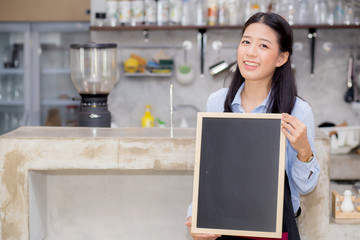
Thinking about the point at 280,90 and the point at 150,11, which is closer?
the point at 280,90

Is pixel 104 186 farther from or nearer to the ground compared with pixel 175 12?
nearer to the ground

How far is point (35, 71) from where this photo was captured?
4.56 meters

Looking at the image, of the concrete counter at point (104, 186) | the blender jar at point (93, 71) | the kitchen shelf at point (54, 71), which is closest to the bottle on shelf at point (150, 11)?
the kitchen shelf at point (54, 71)

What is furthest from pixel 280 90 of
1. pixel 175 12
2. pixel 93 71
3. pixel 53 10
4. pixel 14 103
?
pixel 14 103

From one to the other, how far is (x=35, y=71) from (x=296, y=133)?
3623 millimetres

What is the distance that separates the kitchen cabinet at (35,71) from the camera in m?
4.55

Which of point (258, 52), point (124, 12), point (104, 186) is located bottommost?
point (104, 186)

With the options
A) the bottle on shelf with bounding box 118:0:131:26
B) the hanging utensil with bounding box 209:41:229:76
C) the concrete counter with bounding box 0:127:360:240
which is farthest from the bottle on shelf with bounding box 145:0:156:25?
the concrete counter with bounding box 0:127:360:240

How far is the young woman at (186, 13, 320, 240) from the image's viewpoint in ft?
4.61

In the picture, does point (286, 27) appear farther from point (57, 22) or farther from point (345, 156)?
point (57, 22)

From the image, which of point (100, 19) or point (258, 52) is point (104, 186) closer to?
point (258, 52)

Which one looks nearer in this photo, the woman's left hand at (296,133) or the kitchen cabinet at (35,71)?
the woman's left hand at (296,133)

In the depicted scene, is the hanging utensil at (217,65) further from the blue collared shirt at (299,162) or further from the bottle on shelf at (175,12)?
the blue collared shirt at (299,162)

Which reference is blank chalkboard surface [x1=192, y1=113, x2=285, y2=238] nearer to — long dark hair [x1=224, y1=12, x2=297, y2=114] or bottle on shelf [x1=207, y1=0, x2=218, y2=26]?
long dark hair [x1=224, y1=12, x2=297, y2=114]
